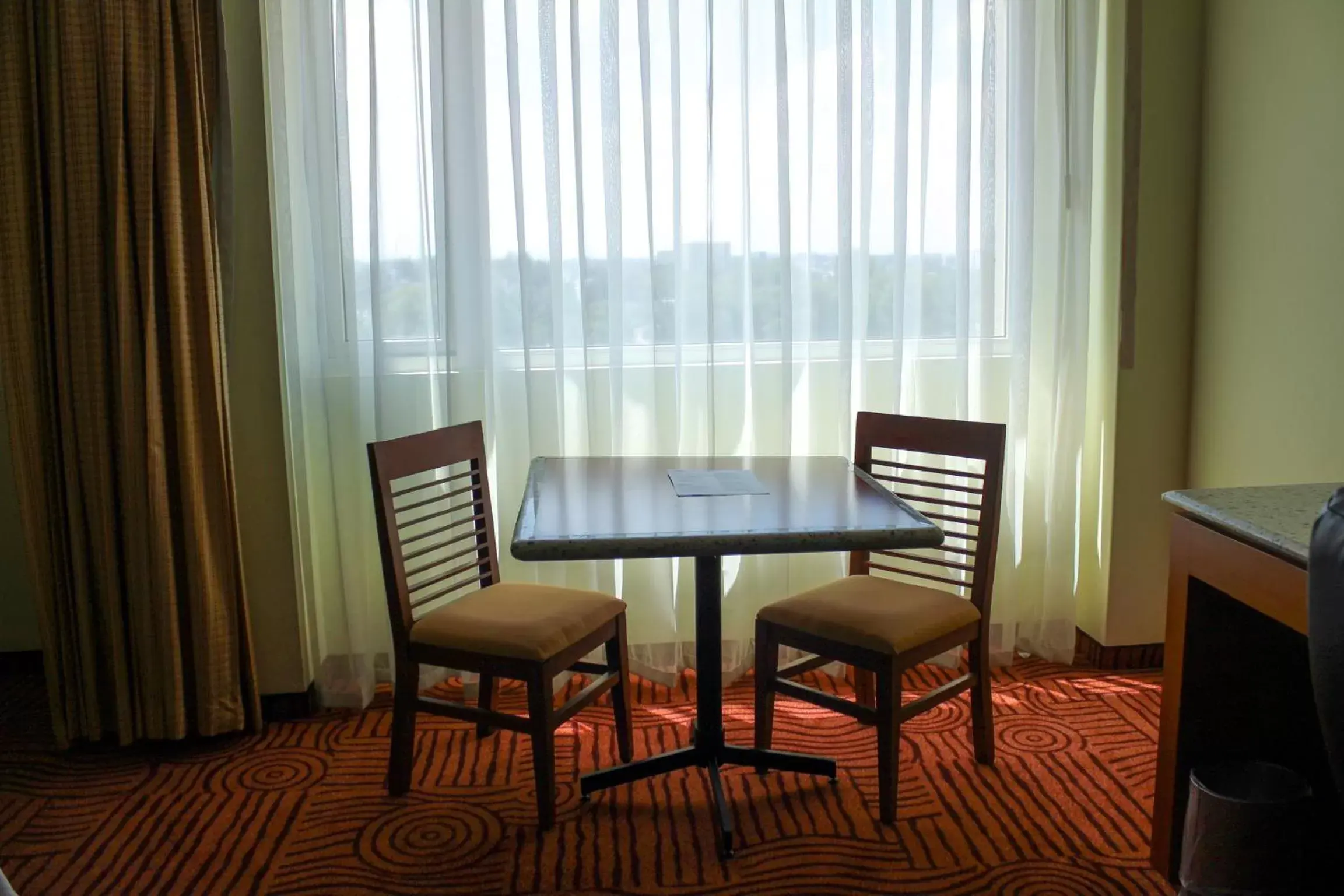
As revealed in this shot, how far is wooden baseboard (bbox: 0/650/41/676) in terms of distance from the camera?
339 centimetres

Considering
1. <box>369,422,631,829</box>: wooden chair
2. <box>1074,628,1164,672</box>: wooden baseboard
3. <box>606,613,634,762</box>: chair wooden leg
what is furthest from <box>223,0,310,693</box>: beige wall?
<box>1074,628,1164,672</box>: wooden baseboard

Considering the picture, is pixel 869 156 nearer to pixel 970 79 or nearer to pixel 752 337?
pixel 970 79

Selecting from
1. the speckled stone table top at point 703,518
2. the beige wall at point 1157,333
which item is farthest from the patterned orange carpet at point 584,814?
the speckled stone table top at point 703,518

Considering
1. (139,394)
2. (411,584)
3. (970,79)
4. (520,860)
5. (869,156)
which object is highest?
(970,79)

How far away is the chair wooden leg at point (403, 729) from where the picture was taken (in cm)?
246

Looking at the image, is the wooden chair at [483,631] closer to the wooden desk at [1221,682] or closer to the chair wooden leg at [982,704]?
the chair wooden leg at [982,704]

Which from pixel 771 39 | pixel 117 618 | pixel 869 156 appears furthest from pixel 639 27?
pixel 117 618

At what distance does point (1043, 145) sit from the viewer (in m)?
3.10

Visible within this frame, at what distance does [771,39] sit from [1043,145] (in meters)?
0.84

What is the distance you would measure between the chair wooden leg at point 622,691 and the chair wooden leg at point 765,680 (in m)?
0.31

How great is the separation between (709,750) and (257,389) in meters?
1.48

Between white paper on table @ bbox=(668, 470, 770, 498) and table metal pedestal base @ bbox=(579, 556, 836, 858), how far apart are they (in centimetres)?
17

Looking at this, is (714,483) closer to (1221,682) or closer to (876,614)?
(876,614)

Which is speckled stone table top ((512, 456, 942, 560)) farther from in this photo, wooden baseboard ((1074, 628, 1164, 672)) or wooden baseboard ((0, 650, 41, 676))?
wooden baseboard ((0, 650, 41, 676))
